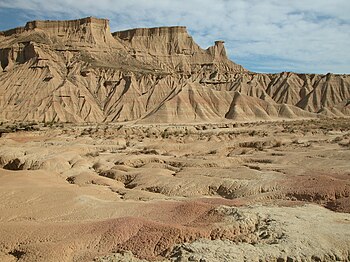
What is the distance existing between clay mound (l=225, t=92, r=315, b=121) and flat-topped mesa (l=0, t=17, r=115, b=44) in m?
45.2

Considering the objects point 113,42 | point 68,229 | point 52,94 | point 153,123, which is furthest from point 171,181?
point 113,42

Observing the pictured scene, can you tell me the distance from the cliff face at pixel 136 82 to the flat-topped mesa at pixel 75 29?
0.90ft

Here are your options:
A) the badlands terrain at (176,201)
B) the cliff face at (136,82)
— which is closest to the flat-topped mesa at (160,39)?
the cliff face at (136,82)

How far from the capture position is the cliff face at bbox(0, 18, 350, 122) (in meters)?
73.9

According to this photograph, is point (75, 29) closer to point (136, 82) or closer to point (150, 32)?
point (150, 32)

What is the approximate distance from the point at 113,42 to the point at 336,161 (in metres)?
93.3

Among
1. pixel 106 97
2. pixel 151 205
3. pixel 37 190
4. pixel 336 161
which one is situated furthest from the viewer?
pixel 106 97

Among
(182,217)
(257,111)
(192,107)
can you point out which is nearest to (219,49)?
(257,111)

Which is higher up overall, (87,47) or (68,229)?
(87,47)

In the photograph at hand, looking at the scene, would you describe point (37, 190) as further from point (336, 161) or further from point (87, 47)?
point (87, 47)

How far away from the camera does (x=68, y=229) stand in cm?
833

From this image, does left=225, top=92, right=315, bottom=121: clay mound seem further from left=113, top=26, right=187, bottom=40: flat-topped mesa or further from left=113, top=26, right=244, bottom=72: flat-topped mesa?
left=113, top=26, right=187, bottom=40: flat-topped mesa

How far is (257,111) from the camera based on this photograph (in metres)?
76.8

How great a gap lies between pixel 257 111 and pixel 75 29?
58.8 m
